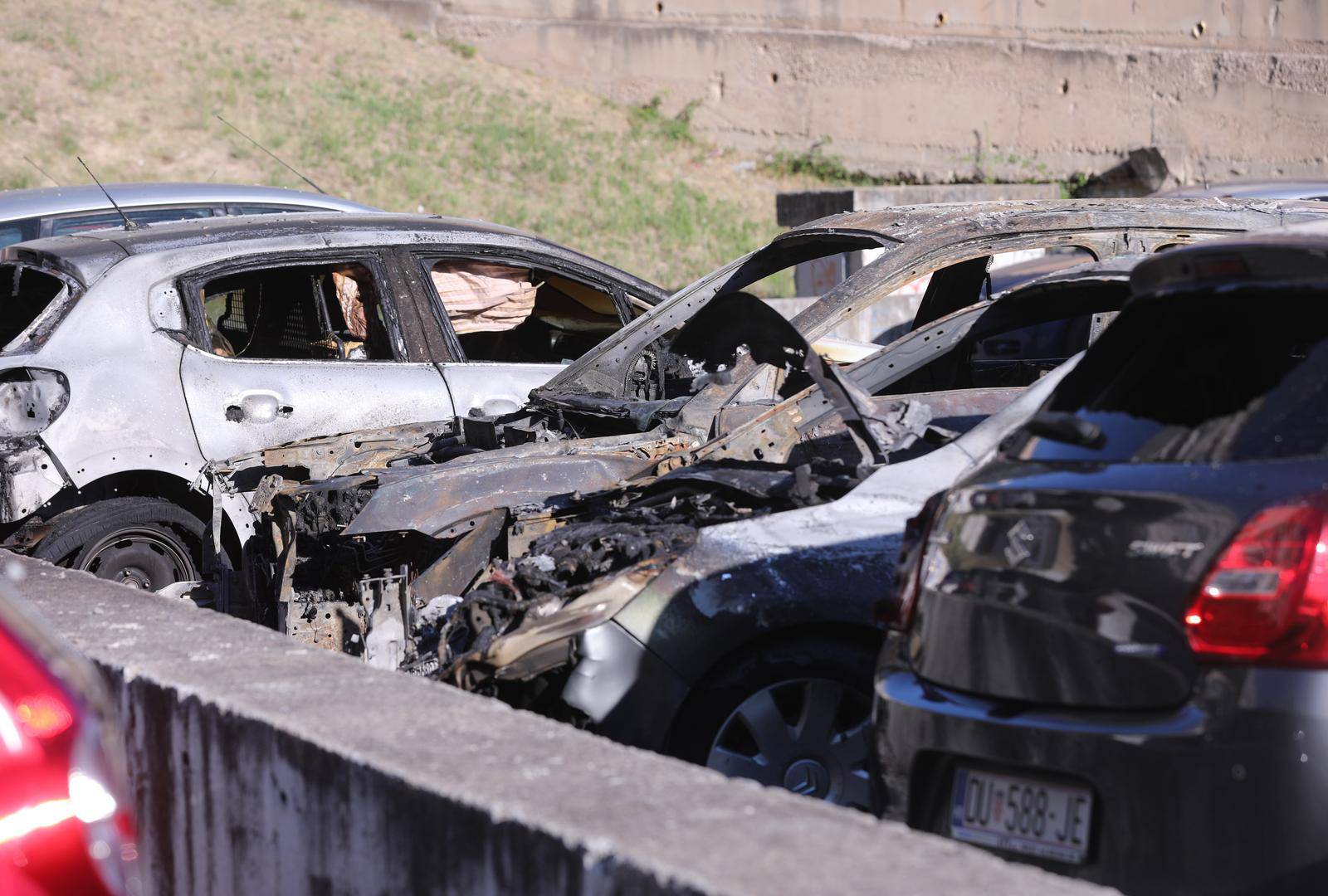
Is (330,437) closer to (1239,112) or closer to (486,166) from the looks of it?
(486,166)

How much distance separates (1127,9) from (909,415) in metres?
32.8

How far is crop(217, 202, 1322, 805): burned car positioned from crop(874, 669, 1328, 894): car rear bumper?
3.64 feet

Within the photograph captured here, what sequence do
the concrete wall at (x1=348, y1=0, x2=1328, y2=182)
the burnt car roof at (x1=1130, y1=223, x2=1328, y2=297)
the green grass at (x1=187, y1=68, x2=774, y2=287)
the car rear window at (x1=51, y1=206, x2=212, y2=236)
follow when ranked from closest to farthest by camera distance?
the burnt car roof at (x1=1130, y1=223, x2=1328, y2=297) < the car rear window at (x1=51, y1=206, x2=212, y2=236) < the green grass at (x1=187, y1=68, x2=774, y2=287) < the concrete wall at (x1=348, y1=0, x2=1328, y2=182)

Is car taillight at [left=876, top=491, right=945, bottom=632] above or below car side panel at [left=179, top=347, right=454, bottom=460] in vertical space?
below

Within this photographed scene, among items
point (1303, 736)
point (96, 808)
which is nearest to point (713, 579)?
point (1303, 736)

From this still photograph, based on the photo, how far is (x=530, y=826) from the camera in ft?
7.60

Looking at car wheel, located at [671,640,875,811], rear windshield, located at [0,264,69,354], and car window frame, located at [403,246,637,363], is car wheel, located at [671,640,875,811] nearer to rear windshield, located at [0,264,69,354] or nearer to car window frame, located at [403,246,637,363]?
car window frame, located at [403,246,637,363]

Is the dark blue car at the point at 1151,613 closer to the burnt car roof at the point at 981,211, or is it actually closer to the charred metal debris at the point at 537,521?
the charred metal debris at the point at 537,521

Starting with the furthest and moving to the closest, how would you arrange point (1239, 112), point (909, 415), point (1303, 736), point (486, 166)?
point (1239, 112) < point (486, 166) < point (909, 415) < point (1303, 736)

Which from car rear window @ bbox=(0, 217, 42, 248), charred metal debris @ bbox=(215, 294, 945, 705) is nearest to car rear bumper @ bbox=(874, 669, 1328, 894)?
charred metal debris @ bbox=(215, 294, 945, 705)

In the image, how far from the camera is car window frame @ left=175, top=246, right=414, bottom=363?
22.3 feet

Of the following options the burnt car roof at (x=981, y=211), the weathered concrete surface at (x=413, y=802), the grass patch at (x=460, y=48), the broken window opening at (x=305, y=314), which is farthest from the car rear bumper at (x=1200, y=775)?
the grass patch at (x=460, y=48)

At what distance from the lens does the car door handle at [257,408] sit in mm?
6699

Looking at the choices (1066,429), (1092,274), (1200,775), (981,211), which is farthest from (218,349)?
(1200,775)
